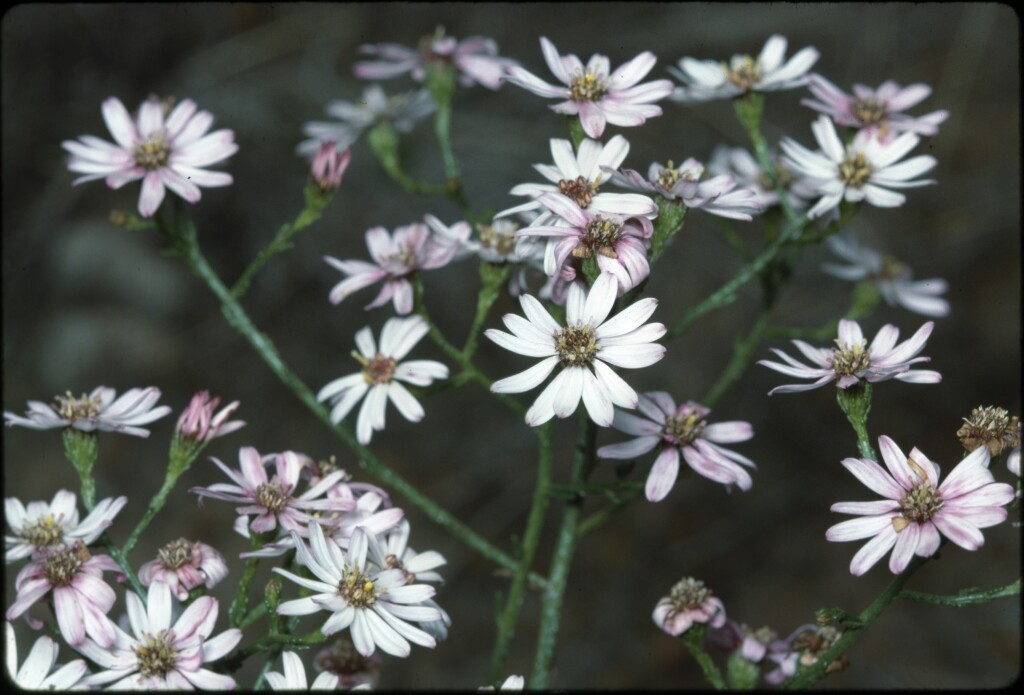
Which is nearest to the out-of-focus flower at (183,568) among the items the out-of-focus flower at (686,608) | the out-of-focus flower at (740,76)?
the out-of-focus flower at (686,608)

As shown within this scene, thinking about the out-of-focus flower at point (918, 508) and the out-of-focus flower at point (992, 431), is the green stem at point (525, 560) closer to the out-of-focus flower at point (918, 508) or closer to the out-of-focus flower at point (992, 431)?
the out-of-focus flower at point (918, 508)

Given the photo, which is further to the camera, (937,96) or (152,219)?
(937,96)

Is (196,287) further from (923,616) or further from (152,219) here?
(923,616)

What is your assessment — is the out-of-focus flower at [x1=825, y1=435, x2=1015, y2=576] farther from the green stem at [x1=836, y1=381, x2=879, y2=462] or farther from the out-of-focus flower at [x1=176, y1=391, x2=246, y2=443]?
the out-of-focus flower at [x1=176, y1=391, x2=246, y2=443]

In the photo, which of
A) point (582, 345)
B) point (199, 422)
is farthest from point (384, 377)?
point (582, 345)

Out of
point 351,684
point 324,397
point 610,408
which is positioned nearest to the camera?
point 610,408

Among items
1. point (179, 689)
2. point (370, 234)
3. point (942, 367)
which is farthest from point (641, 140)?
point (179, 689)

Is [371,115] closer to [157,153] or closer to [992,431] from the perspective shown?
[157,153]
